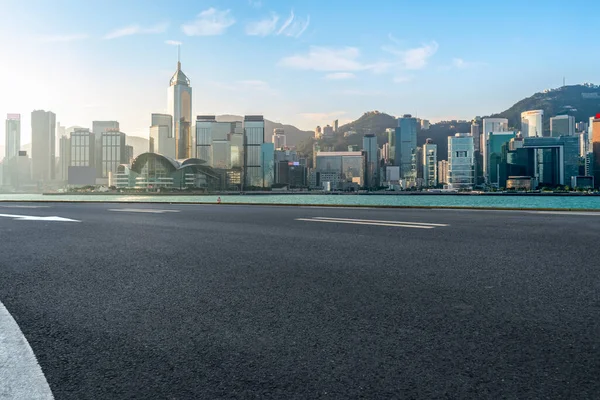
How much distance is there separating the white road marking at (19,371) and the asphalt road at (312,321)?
0.05 m

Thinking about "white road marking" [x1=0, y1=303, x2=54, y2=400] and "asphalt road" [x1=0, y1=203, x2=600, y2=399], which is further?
"asphalt road" [x1=0, y1=203, x2=600, y2=399]

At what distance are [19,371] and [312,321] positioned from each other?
6.17 ft

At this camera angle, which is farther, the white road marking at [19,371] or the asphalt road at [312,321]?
the asphalt road at [312,321]

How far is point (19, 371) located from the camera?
236 centimetres

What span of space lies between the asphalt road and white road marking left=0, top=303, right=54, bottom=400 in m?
0.05

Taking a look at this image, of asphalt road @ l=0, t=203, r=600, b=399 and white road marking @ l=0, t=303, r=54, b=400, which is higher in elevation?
asphalt road @ l=0, t=203, r=600, b=399

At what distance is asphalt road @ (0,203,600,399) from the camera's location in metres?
2.22

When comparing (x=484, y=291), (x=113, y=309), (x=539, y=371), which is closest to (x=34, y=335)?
(x=113, y=309)

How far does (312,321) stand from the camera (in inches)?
125

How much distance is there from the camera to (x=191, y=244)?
7617 millimetres

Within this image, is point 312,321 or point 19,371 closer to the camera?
point 19,371

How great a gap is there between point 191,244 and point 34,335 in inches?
184

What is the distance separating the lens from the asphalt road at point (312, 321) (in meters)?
2.22

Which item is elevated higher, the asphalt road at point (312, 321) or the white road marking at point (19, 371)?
the asphalt road at point (312, 321)
